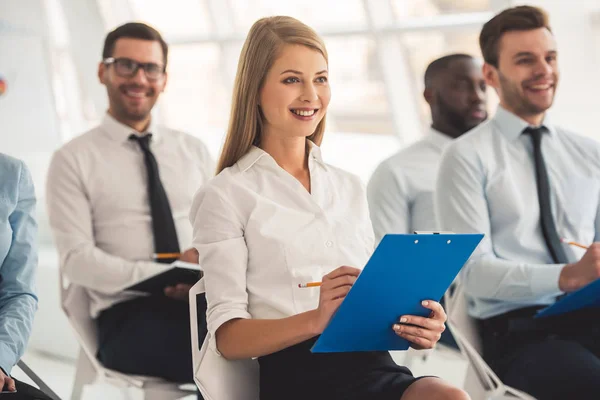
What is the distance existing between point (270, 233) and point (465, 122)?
6.56ft

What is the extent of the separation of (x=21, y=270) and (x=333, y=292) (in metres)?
0.82

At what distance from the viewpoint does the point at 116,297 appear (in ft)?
9.66

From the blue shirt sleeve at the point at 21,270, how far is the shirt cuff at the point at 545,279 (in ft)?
4.72

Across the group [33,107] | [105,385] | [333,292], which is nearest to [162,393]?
[333,292]

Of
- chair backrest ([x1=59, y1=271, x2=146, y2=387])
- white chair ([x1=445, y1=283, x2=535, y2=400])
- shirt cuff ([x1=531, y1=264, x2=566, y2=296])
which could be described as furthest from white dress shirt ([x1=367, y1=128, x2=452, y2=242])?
chair backrest ([x1=59, y1=271, x2=146, y2=387])

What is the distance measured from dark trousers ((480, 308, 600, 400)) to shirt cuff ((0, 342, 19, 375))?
139cm

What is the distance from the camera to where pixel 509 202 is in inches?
105

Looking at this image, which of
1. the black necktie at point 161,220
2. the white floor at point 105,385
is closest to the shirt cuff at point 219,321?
the black necktie at point 161,220

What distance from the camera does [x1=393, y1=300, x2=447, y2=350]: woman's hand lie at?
5.63 feet

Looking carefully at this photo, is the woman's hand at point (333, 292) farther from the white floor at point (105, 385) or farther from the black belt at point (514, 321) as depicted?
the white floor at point (105, 385)

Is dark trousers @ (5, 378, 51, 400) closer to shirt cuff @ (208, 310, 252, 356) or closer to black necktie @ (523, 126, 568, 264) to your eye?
shirt cuff @ (208, 310, 252, 356)

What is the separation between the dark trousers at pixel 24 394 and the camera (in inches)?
70.5

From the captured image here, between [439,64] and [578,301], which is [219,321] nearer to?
[578,301]

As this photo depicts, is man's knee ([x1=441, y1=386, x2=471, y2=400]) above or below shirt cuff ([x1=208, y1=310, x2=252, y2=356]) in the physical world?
below
